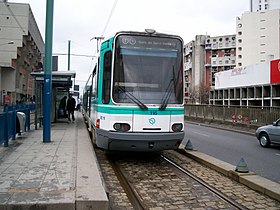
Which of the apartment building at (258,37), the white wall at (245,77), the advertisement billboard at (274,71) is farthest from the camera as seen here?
the apartment building at (258,37)

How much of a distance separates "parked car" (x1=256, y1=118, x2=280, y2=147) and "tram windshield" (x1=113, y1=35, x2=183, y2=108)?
6.62 meters

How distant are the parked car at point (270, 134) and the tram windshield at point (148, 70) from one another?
662 cm

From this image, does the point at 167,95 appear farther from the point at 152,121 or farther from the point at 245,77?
the point at 245,77

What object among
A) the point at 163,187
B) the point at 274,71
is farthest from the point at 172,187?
the point at 274,71

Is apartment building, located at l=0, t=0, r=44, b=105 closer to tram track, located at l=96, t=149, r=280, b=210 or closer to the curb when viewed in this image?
tram track, located at l=96, t=149, r=280, b=210

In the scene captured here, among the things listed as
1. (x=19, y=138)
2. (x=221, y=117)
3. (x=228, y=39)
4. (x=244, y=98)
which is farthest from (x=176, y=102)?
(x=228, y=39)

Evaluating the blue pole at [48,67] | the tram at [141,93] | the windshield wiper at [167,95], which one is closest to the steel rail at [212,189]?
the tram at [141,93]

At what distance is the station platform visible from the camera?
4.85 meters

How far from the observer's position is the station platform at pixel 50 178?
191 inches

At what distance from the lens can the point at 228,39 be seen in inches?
3846

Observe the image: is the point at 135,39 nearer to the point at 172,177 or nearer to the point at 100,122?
the point at 100,122

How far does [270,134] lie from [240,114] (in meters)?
10.4

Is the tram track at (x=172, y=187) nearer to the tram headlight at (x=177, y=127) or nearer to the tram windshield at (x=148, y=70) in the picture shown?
the tram headlight at (x=177, y=127)

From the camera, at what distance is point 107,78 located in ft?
27.8
